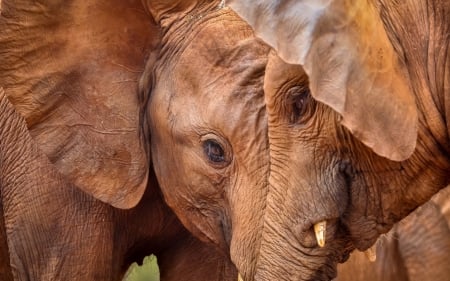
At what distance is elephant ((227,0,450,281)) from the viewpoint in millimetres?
4379

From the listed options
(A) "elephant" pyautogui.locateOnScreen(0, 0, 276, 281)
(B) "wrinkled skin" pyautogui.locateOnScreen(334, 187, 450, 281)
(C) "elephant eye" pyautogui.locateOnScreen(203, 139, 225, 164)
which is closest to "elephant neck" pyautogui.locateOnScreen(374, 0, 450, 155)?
(A) "elephant" pyautogui.locateOnScreen(0, 0, 276, 281)

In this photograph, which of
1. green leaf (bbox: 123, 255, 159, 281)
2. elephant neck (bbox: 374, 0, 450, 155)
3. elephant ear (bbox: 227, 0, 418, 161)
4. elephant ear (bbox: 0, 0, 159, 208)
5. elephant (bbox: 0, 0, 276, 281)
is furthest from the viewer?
green leaf (bbox: 123, 255, 159, 281)

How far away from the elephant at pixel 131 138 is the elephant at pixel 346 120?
0.88 ft

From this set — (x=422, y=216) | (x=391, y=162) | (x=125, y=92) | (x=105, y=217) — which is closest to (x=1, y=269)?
(x=105, y=217)

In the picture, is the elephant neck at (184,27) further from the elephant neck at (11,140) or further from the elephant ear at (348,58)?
the elephant ear at (348,58)

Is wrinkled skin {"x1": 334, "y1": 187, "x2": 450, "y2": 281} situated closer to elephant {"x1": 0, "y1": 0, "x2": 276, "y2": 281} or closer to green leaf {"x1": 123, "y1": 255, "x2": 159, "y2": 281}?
elephant {"x1": 0, "y1": 0, "x2": 276, "y2": 281}

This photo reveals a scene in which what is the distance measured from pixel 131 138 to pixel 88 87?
225 mm

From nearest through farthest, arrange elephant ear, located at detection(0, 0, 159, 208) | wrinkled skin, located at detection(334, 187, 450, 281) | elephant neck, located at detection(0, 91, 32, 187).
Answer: elephant ear, located at detection(0, 0, 159, 208)
elephant neck, located at detection(0, 91, 32, 187)
wrinkled skin, located at detection(334, 187, 450, 281)

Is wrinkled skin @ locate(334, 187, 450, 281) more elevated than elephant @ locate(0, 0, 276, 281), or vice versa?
elephant @ locate(0, 0, 276, 281)

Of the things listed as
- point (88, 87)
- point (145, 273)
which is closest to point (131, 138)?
point (88, 87)

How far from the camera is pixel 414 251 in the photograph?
245 inches

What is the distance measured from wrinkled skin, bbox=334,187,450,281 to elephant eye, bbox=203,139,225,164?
48.2 inches

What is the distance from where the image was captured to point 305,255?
184 inches

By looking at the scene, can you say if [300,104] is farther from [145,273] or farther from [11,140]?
[145,273]
